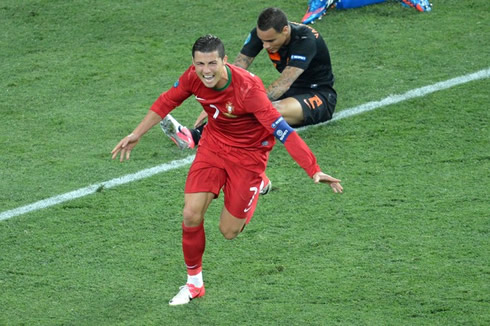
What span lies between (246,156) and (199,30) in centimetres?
440

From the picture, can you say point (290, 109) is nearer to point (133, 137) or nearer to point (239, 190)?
point (239, 190)

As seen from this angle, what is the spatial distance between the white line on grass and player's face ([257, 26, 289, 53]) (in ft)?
2.84

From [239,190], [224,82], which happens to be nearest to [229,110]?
[224,82]

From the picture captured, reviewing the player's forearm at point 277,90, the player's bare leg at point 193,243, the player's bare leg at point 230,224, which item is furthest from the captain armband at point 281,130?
the player's forearm at point 277,90

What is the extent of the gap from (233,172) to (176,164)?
→ 1.81m

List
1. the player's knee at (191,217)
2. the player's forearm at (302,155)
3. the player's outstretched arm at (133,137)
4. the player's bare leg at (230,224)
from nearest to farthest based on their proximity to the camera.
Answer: the player's forearm at (302,155) → the player's knee at (191,217) → the player's outstretched arm at (133,137) → the player's bare leg at (230,224)

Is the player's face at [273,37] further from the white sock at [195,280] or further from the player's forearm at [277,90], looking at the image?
the white sock at [195,280]

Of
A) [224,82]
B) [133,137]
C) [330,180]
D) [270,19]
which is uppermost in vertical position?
[224,82]

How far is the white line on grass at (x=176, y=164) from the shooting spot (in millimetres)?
7027

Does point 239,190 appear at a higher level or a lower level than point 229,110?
lower

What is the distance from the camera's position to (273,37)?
771 centimetres

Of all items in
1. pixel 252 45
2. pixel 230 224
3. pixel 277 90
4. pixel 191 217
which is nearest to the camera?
pixel 191 217

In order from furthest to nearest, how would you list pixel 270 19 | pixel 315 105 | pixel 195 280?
pixel 315 105 → pixel 270 19 → pixel 195 280

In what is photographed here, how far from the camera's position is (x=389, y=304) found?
559 cm
